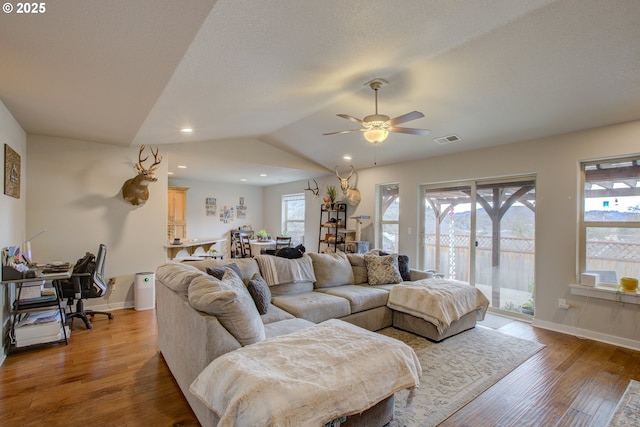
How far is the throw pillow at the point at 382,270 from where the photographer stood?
165 inches

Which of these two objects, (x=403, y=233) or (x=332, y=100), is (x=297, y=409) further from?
(x=403, y=233)

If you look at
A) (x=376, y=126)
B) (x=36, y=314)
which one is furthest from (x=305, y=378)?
(x=36, y=314)

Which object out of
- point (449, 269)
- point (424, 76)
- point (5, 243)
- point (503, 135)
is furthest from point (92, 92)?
point (449, 269)

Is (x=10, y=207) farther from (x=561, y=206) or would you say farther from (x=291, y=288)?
(x=561, y=206)

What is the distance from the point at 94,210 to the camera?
172 inches

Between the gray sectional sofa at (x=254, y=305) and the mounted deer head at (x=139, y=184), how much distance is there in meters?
1.94

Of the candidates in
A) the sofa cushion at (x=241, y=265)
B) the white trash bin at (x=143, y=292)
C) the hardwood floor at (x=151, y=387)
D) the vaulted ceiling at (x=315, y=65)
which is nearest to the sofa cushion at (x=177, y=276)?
the sofa cushion at (x=241, y=265)

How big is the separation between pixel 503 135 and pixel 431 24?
8.58ft

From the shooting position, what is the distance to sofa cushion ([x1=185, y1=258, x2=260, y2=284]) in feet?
10.3

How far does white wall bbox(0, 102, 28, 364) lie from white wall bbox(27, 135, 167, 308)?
188 millimetres

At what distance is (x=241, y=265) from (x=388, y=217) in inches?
145

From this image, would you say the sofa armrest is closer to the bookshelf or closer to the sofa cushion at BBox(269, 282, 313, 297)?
the sofa cushion at BBox(269, 282, 313, 297)

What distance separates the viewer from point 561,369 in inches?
113

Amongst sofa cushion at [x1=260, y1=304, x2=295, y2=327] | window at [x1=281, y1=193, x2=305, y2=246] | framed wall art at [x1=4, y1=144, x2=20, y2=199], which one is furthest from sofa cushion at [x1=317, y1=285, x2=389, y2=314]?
window at [x1=281, y1=193, x2=305, y2=246]
